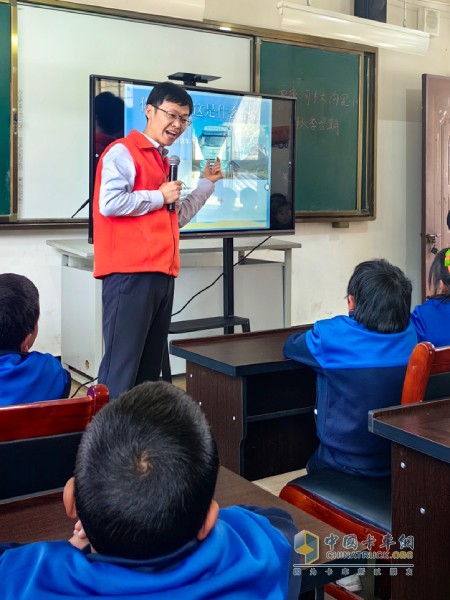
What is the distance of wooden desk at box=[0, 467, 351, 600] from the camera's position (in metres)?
1.03

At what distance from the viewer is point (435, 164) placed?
584 cm

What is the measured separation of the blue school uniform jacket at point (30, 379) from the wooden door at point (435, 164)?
15.4 feet

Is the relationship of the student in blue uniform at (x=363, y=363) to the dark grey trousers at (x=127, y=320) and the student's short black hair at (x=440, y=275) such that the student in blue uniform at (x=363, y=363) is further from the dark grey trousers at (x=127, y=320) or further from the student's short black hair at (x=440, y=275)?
the dark grey trousers at (x=127, y=320)

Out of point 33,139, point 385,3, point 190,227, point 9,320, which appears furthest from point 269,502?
point 385,3

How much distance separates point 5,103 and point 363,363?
117 inches

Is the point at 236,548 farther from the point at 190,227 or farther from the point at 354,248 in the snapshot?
the point at 354,248

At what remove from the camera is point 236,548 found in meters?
0.76

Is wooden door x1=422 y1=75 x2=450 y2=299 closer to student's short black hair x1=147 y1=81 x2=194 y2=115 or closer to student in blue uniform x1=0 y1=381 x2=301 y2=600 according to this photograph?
student's short black hair x1=147 y1=81 x2=194 y2=115

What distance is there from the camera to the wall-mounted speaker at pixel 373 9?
5.59 m

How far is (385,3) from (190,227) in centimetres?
285

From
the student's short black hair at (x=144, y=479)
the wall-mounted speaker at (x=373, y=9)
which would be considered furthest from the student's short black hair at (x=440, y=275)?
the wall-mounted speaker at (x=373, y=9)

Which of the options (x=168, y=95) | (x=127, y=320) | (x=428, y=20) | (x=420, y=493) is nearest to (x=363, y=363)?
(x=420, y=493)

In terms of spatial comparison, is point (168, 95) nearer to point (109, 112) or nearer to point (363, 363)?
point (109, 112)

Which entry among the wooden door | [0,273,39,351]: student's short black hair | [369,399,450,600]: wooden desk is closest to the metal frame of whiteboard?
the wooden door
